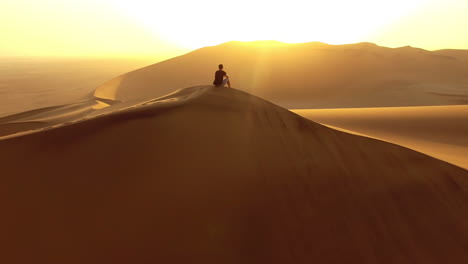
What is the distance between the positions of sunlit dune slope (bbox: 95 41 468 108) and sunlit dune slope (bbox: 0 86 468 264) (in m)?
18.7

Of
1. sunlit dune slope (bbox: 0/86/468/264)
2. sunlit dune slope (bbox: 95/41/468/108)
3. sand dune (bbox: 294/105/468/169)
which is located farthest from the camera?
sunlit dune slope (bbox: 95/41/468/108)

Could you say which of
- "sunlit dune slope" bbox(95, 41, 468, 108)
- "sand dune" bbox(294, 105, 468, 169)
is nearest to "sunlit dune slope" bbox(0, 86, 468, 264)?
"sand dune" bbox(294, 105, 468, 169)

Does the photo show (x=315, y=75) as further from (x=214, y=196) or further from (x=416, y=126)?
(x=214, y=196)

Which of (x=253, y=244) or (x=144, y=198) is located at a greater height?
(x=144, y=198)

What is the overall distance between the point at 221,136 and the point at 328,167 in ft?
5.03

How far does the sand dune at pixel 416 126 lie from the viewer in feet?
25.9

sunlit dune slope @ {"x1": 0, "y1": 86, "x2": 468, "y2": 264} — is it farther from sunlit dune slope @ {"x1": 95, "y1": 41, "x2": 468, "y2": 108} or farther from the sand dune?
sunlit dune slope @ {"x1": 95, "y1": 41, "x2": 468, "y2": 108}

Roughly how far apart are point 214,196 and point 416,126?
29.7 feet

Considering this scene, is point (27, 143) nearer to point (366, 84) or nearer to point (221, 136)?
point (221, 136)

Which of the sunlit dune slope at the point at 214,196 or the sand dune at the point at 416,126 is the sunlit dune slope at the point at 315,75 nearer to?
the sand dune at the point at 416,126

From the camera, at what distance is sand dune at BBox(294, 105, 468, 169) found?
7.88m

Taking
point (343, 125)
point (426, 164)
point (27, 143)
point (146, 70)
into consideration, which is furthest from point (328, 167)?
point (146, 70)

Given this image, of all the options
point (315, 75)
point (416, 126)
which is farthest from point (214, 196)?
point (315, 75)

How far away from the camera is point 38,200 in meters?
3.21
